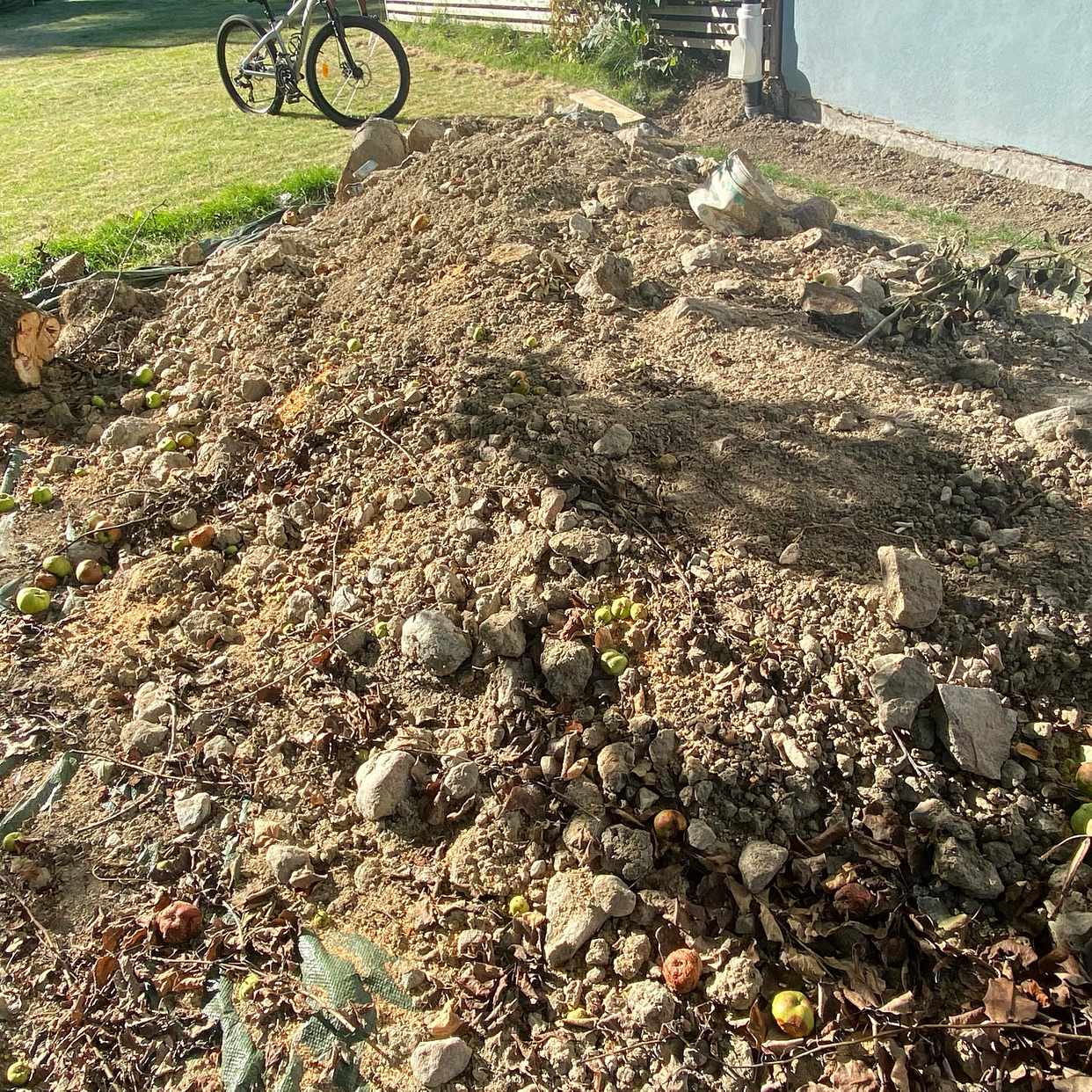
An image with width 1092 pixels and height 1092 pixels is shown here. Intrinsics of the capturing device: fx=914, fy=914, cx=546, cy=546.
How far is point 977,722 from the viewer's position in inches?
84.0

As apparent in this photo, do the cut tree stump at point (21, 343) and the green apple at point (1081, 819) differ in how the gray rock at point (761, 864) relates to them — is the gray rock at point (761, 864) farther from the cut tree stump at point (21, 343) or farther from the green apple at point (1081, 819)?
the cut tree stump at point (21, 343)

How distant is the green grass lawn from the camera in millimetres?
6918

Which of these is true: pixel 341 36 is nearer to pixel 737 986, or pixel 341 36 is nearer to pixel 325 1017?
pixel 325 1017

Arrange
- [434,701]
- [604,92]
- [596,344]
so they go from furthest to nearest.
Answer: [604,92] → [596,344] → [434,701]

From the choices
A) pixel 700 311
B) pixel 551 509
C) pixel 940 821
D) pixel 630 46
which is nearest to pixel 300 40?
pixel 630 46

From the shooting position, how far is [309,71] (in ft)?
25.5

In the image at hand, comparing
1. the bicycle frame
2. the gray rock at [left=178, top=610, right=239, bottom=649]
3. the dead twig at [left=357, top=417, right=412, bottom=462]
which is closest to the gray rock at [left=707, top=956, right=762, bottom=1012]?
the gray rock at [left=178, top=610, right=239, bottom=649]

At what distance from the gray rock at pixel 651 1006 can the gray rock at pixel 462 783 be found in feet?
2.06

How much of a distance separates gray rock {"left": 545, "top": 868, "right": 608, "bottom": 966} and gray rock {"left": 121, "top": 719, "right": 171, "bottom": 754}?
1.29 metres

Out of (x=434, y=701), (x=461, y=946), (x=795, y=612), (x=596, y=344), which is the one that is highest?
(x=596, y=344)

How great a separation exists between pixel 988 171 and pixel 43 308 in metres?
6.22

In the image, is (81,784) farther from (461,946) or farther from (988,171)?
(988,171)

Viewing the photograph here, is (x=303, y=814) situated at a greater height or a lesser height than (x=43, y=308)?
lesser

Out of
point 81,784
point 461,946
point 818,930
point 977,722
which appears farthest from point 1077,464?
point 81,784
